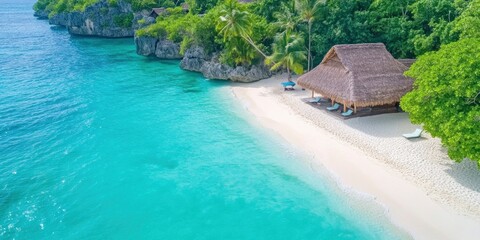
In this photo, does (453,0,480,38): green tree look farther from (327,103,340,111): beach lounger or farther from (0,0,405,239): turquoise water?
(0,0,405,239): turquoise water

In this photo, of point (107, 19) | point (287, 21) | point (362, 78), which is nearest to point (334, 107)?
point (362, 78)

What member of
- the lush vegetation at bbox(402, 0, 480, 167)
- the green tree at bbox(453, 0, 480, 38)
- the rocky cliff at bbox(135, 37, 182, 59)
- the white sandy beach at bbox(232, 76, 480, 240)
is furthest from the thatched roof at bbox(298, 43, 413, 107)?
the rocky cliff at bbox(135, 37, 182, 59)

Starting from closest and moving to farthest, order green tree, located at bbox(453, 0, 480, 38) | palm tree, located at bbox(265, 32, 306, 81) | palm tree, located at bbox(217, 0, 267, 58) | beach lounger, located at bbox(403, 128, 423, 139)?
beach lounger, located at bbox(403, 128, 423, 139), green tree, located at bbox(453, 0, 480, 38), palm tree, located at bbox(265, 32, 306, 81), palm tree, located at bbox(217, 0, 267, 58)

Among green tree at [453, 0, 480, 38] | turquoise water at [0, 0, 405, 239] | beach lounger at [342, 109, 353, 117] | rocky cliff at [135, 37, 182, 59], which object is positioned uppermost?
green tree at [453, 0, 480, 38]

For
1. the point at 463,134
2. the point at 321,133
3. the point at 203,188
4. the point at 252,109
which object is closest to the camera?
the point at 463,134

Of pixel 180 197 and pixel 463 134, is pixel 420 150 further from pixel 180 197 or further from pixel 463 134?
pixel 180 197

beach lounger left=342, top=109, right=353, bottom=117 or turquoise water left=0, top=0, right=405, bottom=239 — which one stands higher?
beach lounger left=342, top=109, right=353, bottom=117

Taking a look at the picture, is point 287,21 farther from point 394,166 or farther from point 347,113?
point 394,166

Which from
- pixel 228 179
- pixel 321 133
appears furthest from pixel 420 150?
pixel 228 179
